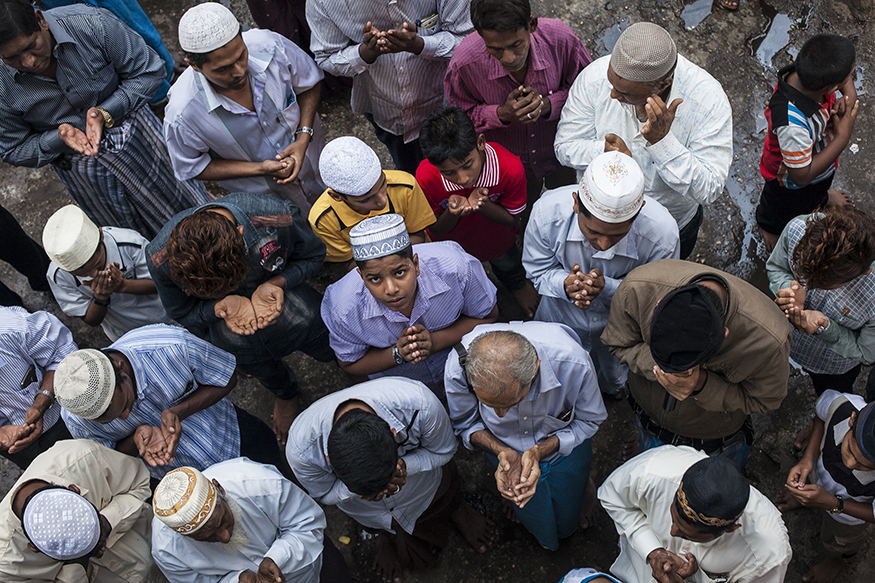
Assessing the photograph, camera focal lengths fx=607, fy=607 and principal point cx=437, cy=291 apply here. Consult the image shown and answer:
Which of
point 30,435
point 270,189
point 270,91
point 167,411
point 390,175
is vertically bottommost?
point 30,435

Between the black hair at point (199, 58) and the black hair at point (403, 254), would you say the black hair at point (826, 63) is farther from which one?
the black hair at point (199, 58)

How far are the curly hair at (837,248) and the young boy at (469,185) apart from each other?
1.55 metres

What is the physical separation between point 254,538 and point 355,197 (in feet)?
6.03

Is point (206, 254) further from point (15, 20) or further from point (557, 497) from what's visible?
point (557, 497)

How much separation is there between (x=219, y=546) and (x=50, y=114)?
9.63ft

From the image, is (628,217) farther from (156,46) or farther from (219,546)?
(156,46)

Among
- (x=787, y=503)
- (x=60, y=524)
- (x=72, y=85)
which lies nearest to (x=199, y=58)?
(x=72, y=85)

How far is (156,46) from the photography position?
187 inches

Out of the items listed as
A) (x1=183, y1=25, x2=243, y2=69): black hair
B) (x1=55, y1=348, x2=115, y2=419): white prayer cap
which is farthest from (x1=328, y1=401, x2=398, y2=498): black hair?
(x1=183, y1=25, x2=243, y2=69): black hair

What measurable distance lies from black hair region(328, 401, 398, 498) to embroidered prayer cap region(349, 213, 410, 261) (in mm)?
788

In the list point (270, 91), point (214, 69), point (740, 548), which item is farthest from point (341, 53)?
point (740, 548)

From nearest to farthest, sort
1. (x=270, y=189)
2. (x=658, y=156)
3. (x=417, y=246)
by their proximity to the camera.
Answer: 1. (x=658, y=156)
2. (x=417, y=246)
3. (x=270, y=189)

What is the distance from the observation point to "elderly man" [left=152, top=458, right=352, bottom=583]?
281cm

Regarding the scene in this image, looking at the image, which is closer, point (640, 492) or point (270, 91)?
point (640, 492)
